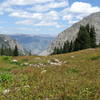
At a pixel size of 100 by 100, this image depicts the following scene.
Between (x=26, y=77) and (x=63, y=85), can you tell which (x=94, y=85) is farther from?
(x=26, y=77)

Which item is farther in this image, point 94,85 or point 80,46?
point 80,46

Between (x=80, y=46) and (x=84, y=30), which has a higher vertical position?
(x=84, y=30)

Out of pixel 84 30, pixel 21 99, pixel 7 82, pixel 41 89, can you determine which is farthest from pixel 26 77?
pixel 84 30

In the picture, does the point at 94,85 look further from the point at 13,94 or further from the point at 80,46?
the point at 80,46

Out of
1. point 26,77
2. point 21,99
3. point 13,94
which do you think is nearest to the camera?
point 21,99

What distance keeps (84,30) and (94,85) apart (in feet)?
303

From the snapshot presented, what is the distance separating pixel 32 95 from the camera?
8.47m

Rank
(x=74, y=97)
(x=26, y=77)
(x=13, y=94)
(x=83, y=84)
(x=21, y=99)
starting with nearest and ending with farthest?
(x=74, y=97) < (x=21, y=99) < (x=13, y=94) < (x=83, y=84) < (x=26, y=77)

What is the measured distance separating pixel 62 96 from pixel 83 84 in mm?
2300

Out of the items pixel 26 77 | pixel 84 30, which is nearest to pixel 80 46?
pixel 84 30

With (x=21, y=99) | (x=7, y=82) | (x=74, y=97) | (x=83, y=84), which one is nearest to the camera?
(x=74, y=97)

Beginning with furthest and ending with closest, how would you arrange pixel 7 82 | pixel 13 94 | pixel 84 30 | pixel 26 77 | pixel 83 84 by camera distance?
pixel 84 30 < pixel 26 77 < pixel 7 82 < pixel 83 84 < pixel 13 94

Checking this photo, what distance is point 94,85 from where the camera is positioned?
30.1 ft

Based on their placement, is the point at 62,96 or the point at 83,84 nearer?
the point at 62,96
